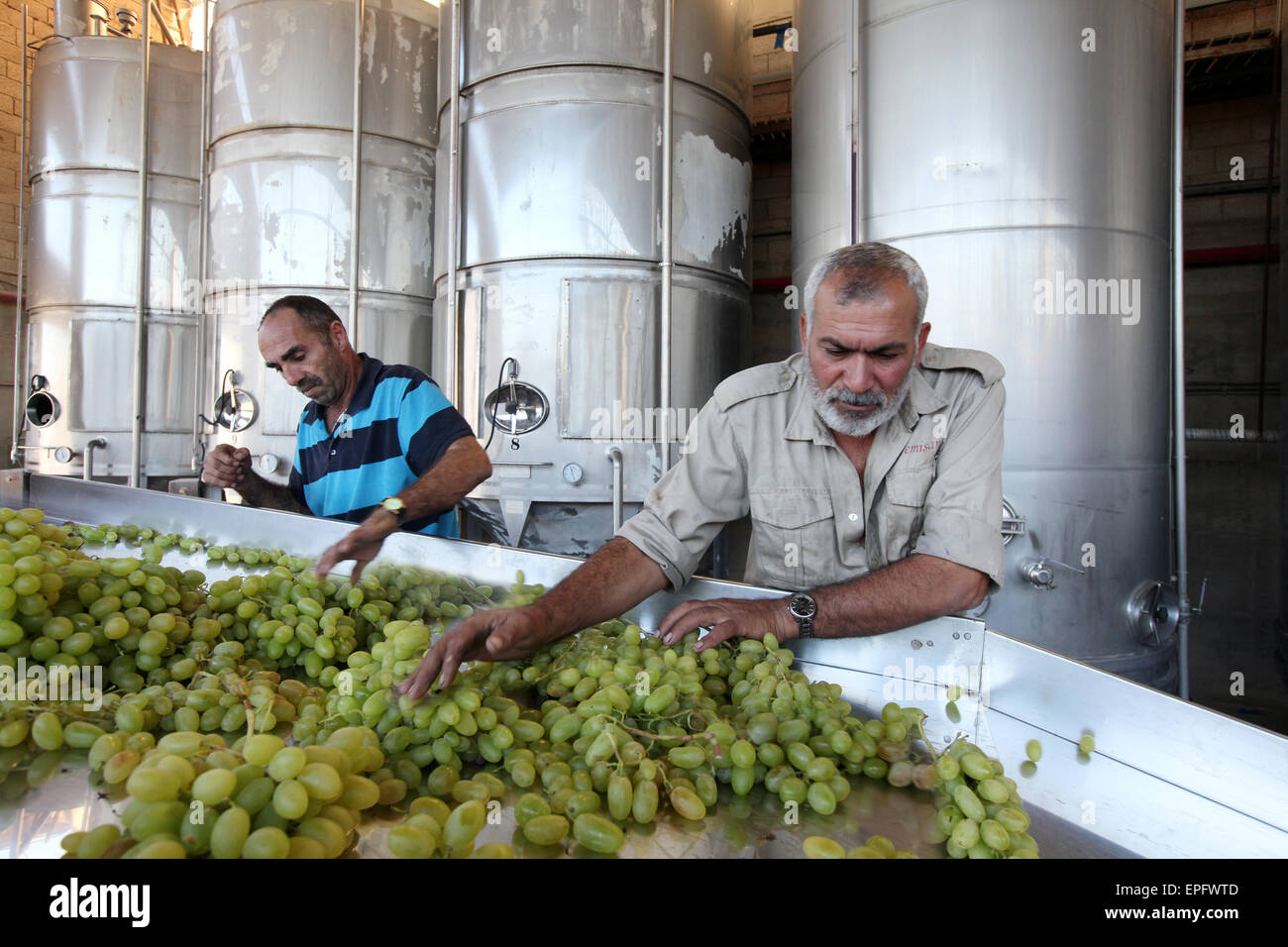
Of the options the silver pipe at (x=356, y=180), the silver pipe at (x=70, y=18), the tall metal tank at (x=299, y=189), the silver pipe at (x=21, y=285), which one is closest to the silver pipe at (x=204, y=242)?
the tall metal tank at (x=299, y=189)

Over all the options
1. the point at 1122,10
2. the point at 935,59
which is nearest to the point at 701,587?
the point at 935,59

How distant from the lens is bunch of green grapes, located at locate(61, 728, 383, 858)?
58 centimetres

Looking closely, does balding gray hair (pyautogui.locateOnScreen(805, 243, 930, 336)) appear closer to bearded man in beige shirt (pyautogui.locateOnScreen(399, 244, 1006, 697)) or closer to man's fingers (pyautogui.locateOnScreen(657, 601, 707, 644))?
bearded man in beige shirt (pyautogui.locateOnScreen(399, 244, 1006, 697))

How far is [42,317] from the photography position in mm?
5273

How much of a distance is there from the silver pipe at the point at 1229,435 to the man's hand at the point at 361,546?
421 centimetres

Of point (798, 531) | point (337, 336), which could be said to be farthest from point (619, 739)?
point (337, 336)

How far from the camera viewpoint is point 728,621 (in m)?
1.21

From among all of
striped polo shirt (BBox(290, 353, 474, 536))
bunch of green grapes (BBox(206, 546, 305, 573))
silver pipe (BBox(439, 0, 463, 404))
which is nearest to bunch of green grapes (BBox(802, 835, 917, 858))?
bunch of green grapes (BBox(206, 546, 305, 573))

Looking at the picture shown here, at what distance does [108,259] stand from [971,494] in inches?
231

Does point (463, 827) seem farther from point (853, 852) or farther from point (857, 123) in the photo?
point (857, 123)

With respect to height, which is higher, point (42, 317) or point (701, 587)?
point (42, 317)
